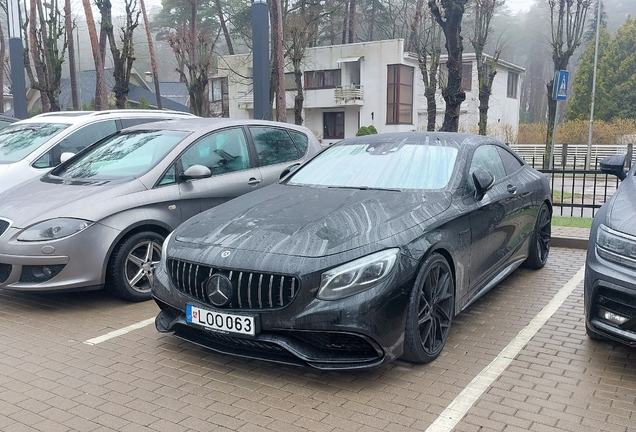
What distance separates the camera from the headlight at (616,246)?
3672 mm

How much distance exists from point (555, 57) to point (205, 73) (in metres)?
15.3

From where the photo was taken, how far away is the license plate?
359 cm

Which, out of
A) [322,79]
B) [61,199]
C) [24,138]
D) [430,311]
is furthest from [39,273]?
[322,79]

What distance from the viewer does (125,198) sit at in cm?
538

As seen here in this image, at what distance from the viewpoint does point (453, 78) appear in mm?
12164

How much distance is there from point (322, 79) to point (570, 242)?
1342 inches

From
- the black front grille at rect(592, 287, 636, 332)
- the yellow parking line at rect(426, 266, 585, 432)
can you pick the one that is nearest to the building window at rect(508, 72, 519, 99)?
the yellow parking line at rect(426, 266, 585, 432)

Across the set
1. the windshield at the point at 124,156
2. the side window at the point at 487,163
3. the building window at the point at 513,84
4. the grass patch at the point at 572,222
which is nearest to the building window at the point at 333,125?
the building window at the point at 513,84

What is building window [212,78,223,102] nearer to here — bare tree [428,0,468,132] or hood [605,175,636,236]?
bare tree [428,0,468,132]

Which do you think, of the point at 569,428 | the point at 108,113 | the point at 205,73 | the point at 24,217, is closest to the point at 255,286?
the point at 569,428

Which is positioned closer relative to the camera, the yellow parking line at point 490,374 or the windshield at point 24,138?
the yellow parking line at point 490,374

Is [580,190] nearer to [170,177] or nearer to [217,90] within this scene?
[170,177]

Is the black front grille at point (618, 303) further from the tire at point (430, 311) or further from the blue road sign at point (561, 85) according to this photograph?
the blue road sign at point (561, 85)

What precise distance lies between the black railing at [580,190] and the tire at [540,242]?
784 millimetres
